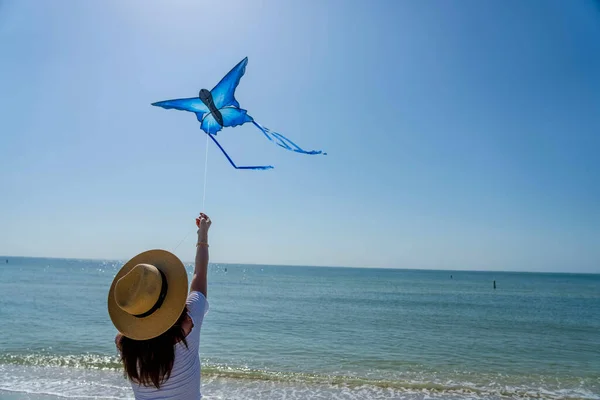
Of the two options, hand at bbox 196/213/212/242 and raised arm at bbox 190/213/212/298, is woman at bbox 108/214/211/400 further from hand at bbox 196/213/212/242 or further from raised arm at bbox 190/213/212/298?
hand at bbox 196/213/212/242

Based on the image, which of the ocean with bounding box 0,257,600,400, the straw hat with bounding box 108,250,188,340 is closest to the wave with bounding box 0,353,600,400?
the ocean with bounding box 0,257,600,400

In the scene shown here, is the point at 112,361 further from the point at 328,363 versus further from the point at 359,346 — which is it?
the point at 359,346

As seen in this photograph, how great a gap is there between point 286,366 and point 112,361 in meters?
4.11

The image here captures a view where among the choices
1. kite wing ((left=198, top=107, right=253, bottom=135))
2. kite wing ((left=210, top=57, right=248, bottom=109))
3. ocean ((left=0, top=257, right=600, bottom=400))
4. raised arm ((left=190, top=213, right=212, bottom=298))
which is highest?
kite wing ((left=210, top=57, right=248, bottom=109))

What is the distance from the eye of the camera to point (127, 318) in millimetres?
1979

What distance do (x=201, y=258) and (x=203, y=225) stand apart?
0.82 ft

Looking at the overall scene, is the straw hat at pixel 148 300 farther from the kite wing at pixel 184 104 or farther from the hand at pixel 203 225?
the kite wing at pixel 184 104

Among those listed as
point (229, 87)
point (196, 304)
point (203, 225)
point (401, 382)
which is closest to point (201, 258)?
point (203, 225)

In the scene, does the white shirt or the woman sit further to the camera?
the white shirt

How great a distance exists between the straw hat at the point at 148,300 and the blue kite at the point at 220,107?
78.6 inches

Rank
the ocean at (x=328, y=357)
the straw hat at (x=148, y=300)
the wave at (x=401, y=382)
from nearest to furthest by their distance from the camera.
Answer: the straw hat at (x=148, y=300)
the ocean at (x=328, y=357)
the wave at (x=401, y=382)

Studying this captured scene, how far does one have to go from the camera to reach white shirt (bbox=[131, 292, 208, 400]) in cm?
203

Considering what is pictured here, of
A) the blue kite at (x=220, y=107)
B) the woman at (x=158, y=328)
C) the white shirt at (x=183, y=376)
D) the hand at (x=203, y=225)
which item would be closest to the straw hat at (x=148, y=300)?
the woman at (x=158, y=328)

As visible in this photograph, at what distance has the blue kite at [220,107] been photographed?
400 centimetres
